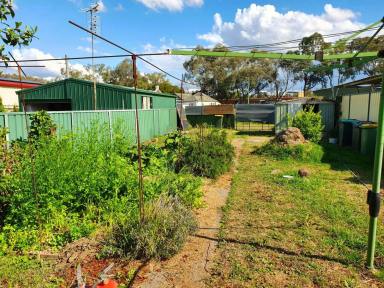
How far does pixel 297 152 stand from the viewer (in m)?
9.94

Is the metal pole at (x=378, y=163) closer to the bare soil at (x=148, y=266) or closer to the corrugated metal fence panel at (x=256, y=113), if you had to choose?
the bare soil at (x=148, y=266)

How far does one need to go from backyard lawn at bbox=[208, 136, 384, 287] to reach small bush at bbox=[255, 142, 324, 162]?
6.85 feet

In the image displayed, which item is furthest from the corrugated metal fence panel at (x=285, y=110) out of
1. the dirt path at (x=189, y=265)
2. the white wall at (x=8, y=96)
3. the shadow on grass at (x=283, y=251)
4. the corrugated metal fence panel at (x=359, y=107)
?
the white wall at (x=8, y=96)

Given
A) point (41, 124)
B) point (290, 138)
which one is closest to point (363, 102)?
point (290, 138)

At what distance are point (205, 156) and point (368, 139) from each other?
6213mm

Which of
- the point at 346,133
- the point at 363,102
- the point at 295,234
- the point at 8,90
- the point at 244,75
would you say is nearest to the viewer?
the point at 295,234

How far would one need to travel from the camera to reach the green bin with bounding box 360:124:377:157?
9.95 m

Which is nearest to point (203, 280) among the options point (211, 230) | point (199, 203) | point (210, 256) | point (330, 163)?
point (210, 256)

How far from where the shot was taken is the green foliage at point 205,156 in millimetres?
7301

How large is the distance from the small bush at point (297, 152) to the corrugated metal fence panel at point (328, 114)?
6.17m

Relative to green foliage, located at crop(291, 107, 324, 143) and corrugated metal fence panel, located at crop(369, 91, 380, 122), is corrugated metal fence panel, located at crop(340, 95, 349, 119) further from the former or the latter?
green foliage, located at crop(291, 107, 324, 143)

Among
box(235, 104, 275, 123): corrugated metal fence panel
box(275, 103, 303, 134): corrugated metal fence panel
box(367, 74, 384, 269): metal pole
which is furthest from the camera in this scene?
box(235, 104, 275, 123): corrugated metal fence panel

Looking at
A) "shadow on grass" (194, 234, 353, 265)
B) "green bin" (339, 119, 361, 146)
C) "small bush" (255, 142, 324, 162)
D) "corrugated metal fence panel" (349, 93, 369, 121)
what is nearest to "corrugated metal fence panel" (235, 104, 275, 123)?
"corrugated metal fence panel" (349, 93, 369, 121)

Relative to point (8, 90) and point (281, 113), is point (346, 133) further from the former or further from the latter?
point (8, 90)
